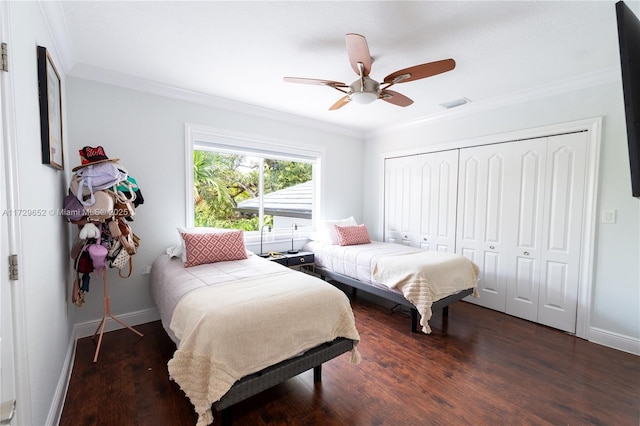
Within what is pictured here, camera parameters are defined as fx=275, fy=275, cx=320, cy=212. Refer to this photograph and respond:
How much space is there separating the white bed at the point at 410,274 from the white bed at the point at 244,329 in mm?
922

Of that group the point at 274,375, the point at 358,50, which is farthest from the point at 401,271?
the point at 358,50

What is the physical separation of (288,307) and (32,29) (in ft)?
6.92

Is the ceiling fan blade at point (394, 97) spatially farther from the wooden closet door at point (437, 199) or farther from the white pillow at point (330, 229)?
the white pillow at point (330, 229)

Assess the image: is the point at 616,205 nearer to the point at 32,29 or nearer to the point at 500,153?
the point at 500,153

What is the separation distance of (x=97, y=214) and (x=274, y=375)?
1.81m

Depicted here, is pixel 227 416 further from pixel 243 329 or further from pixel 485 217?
pixel 485 217

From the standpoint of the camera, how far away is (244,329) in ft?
4.98

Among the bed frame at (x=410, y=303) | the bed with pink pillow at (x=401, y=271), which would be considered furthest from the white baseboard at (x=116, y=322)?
the bed frame at (x=410, y=303)

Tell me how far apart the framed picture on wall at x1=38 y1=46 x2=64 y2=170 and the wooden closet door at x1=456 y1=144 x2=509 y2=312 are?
13.0 ft

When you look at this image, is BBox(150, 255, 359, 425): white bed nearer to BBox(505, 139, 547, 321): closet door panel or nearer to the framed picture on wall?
the framed picture on wall

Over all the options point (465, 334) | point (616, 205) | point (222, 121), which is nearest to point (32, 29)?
point (222, 121)

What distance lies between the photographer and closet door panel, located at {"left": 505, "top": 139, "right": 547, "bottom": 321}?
2992mm

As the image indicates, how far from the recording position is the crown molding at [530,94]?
2.52 meters

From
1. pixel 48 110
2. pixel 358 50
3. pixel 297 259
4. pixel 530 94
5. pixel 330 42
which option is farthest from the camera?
pixel 297 259
